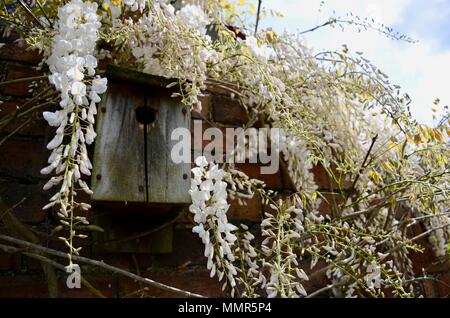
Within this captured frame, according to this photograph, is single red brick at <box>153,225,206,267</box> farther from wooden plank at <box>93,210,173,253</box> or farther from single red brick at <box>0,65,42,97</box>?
single red brick at <box>0,65,42,97</box>

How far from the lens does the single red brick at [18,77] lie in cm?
109

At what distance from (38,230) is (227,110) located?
64cm

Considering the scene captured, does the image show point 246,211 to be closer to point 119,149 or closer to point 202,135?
point 202,135

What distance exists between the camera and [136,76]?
0.88 m

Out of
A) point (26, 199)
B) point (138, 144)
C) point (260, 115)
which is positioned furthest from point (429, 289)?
point (26, 199)

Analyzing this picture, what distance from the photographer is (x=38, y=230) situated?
1.02 meters

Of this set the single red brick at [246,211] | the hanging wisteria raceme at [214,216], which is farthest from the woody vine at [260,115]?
the single red brick at [246,211]

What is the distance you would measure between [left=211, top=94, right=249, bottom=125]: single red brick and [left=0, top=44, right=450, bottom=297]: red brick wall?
10.6 inches

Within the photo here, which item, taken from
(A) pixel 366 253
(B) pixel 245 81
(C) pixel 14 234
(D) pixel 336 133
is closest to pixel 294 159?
(D) pixel 336 133

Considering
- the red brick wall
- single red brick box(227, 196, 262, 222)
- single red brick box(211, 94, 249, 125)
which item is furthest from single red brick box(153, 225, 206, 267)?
single red brick box(211, 94, 249, 125)

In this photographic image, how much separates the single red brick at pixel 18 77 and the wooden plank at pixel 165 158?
0.40 m

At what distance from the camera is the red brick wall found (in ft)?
3.20

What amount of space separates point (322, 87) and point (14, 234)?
80cm

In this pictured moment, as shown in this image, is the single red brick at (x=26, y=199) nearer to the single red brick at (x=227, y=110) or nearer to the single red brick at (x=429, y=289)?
the single red brick at (x=227, y=110)
